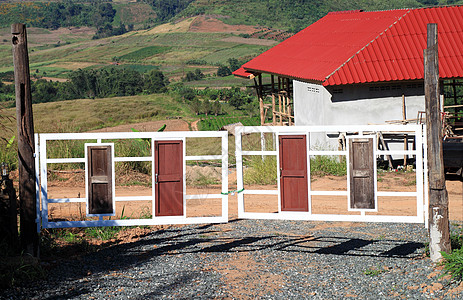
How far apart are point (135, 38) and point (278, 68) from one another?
176894 mm

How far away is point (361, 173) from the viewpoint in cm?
959

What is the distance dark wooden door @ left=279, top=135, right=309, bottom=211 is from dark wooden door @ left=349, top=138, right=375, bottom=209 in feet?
2.47

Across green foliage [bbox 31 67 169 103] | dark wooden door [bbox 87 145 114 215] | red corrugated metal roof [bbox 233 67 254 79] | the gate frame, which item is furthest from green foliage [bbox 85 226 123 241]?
green foliage [bbox 31 67 169 103]

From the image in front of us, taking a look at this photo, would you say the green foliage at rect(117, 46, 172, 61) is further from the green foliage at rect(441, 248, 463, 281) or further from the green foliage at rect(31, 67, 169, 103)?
the green foliage at rect(441, 248, 463, 281)

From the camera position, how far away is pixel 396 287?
8344 mm

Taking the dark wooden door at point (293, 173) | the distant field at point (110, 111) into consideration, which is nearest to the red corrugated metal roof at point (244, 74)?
the dark wooden door at point (293, 173)

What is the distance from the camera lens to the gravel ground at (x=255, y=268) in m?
8.25

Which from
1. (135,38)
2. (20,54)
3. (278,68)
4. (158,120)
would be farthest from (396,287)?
(135,38)

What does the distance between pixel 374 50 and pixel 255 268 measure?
15.6 meters

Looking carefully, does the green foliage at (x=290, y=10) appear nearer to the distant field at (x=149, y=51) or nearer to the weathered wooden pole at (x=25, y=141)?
the distant field at (x=149, y=51)

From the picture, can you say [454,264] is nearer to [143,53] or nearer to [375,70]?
[375,70]

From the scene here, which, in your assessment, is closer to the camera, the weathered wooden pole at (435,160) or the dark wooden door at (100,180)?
the weathered wooden pole at (435,160)

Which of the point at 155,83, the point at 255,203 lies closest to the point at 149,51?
the point at 155,83

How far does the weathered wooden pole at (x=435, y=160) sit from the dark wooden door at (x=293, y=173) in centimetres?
194
